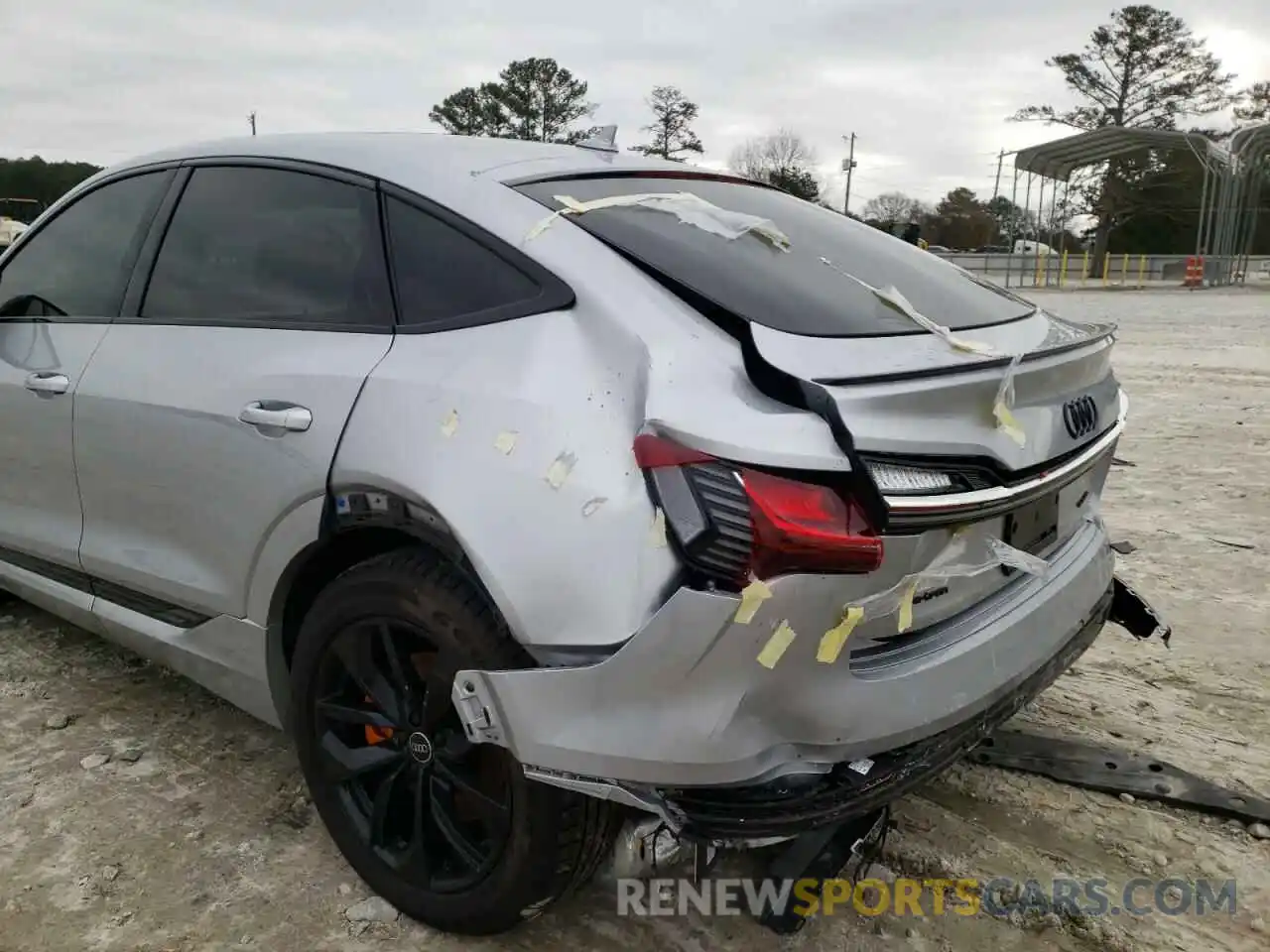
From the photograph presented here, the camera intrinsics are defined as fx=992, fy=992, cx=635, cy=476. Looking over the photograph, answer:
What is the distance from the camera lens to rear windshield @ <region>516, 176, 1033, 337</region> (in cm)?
195

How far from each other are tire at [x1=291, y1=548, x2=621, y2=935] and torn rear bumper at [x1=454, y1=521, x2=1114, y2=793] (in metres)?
0.11

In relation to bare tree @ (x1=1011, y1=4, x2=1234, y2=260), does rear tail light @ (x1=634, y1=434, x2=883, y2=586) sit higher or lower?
lower

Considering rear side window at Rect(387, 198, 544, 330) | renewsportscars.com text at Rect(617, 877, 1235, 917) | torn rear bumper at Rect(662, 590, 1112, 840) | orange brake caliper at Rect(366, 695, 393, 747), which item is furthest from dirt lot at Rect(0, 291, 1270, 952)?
rear side window at Rect(387, 198, 544, 330)

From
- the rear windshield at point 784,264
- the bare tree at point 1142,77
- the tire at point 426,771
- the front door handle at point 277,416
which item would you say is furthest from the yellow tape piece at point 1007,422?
the bare tree at point 1142,77

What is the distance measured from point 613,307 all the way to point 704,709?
748mm

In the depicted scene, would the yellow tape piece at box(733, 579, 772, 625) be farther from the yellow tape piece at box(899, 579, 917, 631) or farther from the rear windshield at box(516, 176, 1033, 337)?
the rear windshield at box(516, 176, 1033, 337)

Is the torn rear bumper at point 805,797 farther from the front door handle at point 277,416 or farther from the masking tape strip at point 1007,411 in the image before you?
the front door handle at point 277,416

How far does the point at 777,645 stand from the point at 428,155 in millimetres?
1438

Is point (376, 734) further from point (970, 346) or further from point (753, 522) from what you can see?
point (970, 346)

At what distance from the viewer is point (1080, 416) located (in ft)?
7.03

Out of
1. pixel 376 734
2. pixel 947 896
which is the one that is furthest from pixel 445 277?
pixel 947 896

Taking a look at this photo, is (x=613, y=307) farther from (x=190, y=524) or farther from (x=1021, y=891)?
(x=1021, y=891)

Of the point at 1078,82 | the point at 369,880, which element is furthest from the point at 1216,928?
the point at 1078,82

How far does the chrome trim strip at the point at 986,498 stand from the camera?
1656 mm
